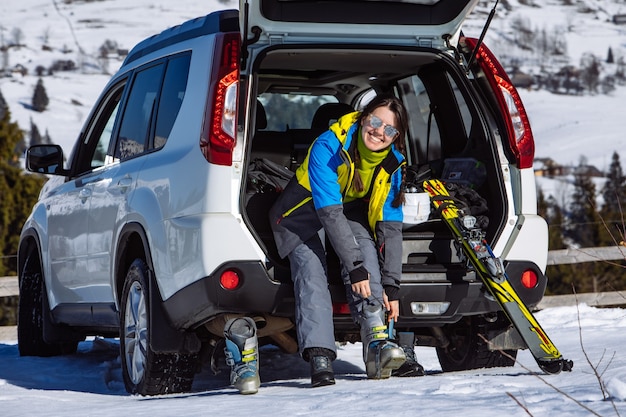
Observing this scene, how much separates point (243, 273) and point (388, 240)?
741 millimetres

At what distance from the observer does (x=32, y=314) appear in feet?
24.8

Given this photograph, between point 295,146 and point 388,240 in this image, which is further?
point 295,146

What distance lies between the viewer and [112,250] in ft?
19.0

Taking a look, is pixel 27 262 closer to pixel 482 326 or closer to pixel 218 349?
pixel 218 349

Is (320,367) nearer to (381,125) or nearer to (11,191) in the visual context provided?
(381,125)

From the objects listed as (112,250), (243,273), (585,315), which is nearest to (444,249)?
(243,273)

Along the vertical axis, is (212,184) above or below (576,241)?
above

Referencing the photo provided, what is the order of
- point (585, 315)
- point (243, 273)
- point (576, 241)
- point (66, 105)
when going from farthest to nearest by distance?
point (66, 105) < point (576, 241) < point (585, 315) < point (243, 273)

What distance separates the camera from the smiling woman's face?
203 inches

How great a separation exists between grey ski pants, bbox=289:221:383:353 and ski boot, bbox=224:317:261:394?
21cm

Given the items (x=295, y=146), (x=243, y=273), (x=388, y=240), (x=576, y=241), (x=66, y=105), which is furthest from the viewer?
(x=66, y=105)

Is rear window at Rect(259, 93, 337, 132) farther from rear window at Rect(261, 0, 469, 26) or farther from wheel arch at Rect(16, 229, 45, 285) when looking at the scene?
wheel arch at Rect(16, 229, 45, 285)

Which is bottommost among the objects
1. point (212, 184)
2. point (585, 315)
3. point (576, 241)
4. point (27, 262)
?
point (576, 241)

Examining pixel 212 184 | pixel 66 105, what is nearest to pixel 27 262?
pixel 212 184
